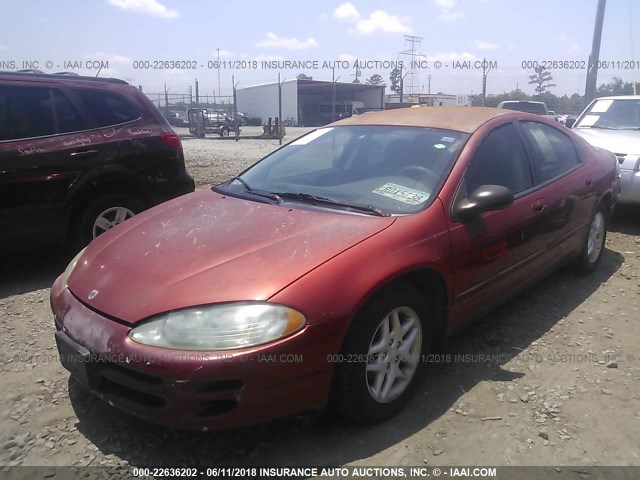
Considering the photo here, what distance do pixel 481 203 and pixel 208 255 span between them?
1.45 m

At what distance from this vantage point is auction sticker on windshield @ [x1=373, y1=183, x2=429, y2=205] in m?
2.84

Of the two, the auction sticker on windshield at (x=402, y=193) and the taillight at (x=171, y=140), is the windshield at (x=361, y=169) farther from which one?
the taillight at (x=171, y=140)

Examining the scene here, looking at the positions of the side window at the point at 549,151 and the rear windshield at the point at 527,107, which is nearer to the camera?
the side window at the point at 549,151

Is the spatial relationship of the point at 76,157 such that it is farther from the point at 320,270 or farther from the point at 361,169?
the point at 320,270

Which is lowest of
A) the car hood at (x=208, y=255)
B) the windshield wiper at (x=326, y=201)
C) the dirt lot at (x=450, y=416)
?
the dirt lot at (x=450, y=416)

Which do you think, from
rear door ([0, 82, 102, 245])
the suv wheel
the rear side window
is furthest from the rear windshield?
rear door ([0, 82, 102, 245])

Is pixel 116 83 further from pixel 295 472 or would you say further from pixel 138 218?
pixel 295 472

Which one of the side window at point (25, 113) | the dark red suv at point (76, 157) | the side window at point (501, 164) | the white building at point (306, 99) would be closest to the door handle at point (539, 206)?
the side window at point (501, 164)

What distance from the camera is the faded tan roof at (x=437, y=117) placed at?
3359 mm

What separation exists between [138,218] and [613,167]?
4.07 m

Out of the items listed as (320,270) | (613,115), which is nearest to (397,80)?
(613,115)

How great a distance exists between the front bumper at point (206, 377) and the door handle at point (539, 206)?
1.93 meters

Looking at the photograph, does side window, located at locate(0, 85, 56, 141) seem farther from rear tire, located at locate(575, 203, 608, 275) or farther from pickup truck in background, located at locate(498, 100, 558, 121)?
pickup truck in background, located at locate(498, 100, 558, 121)

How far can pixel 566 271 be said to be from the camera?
465cm
